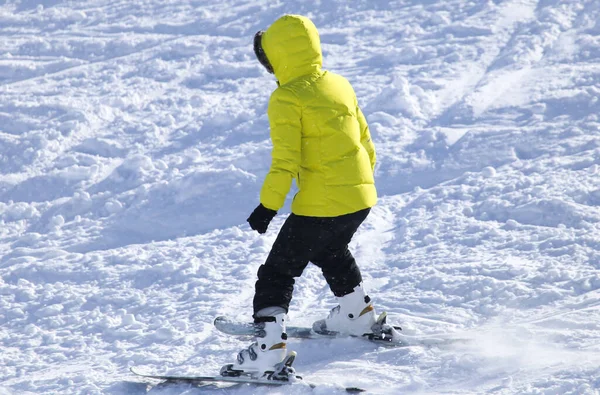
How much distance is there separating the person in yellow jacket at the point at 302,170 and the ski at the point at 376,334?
0.23 meters

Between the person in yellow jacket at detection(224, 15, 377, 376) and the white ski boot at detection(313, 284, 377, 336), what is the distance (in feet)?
1.04

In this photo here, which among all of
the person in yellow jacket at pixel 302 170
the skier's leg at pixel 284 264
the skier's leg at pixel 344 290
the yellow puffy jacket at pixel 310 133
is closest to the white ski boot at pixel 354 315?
the skier's leg at pixel 344 290

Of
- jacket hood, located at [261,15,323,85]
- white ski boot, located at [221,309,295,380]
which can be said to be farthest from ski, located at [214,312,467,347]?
jacket hood, located at [261,15,323,85]

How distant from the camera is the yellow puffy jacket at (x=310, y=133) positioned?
3420 millimetres

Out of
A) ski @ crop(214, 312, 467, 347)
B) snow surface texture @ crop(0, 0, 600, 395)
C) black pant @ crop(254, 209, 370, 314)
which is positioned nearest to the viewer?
black pant @ crop(254, 209, 370, 314)

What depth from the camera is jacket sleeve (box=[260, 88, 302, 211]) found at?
340cm

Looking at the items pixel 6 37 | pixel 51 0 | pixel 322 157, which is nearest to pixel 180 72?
pixel 6 37

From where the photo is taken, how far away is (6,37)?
401 inches

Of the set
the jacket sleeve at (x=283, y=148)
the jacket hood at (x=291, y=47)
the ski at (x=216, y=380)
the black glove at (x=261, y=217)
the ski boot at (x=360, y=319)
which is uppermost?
the jacket hood at (x=291, y=47)

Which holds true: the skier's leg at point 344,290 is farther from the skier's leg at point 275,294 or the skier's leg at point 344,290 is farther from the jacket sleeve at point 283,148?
the jacket sleeve at point 283,148

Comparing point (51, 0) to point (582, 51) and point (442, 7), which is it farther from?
point (582, 51)

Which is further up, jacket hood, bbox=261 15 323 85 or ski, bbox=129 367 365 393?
jacket hood, bbox=261 15 323 85

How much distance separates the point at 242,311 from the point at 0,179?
10.6ft

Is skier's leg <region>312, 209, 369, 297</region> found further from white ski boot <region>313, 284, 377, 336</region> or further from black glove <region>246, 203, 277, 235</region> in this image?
black glove <region>246, 203, 277, 235</region>
